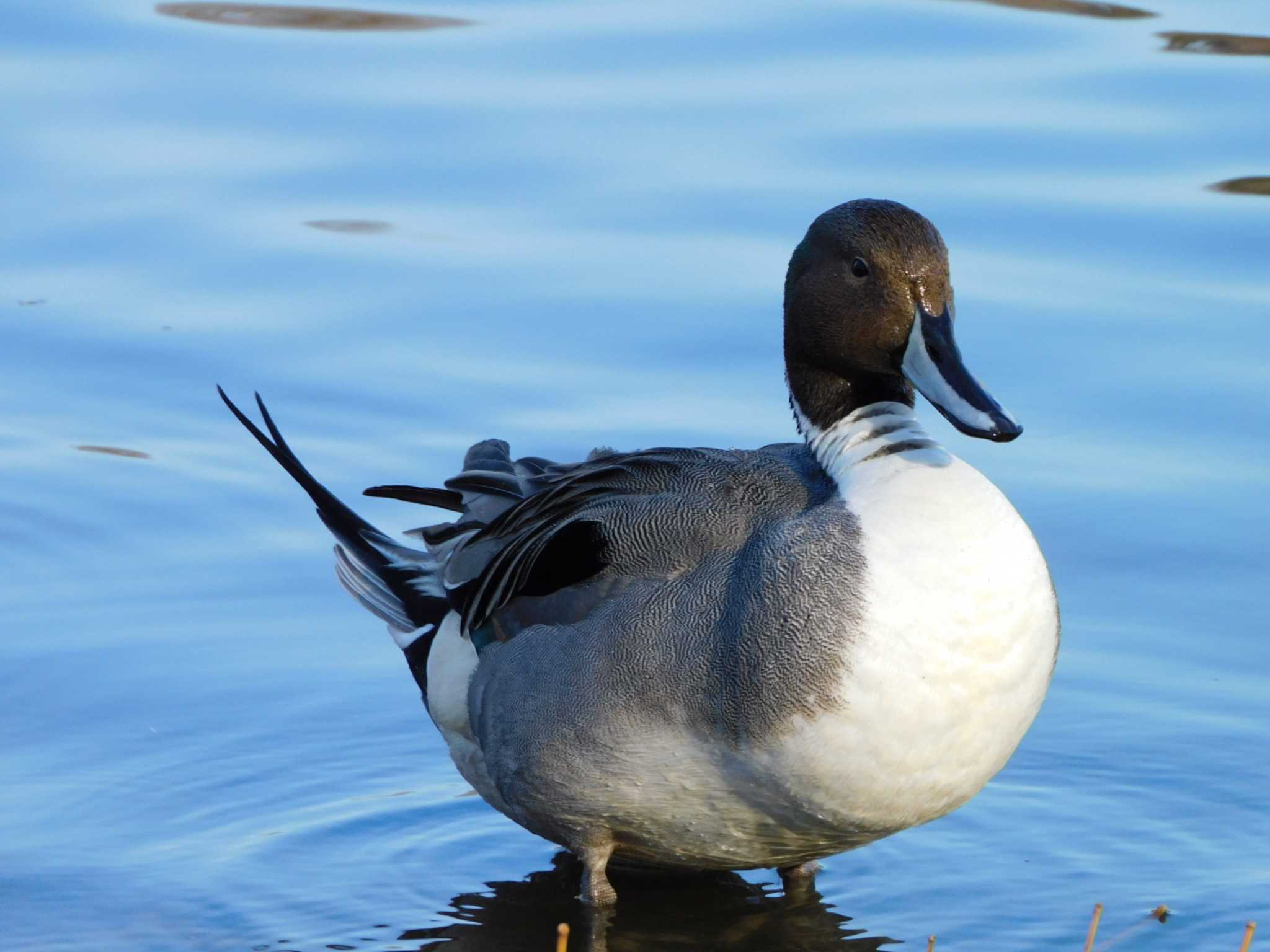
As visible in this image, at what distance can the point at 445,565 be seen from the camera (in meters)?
5.10

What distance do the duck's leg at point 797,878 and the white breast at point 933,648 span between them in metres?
0.64

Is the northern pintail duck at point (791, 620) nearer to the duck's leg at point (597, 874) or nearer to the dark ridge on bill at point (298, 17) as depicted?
the duck's leg at point (597, 874)

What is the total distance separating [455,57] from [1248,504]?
15.0ft

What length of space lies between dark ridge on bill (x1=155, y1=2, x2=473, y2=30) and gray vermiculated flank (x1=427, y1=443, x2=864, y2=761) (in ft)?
19.3

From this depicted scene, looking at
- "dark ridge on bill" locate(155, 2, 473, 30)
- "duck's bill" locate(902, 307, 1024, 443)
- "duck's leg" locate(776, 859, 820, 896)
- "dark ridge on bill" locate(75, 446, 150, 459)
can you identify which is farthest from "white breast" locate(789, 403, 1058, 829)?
"dark ridge on bill" locate(155, 2, 473, 30)

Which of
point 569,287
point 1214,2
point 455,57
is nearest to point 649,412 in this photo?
point 569,287

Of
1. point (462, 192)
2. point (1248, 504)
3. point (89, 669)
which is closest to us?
point (89, 669)

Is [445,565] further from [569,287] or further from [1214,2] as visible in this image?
[1214,2]

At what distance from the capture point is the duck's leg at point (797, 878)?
4941 mm

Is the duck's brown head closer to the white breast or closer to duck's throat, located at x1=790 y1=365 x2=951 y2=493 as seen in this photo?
duck's throat, located at x1=790 y1=365 x2=951 y2=493

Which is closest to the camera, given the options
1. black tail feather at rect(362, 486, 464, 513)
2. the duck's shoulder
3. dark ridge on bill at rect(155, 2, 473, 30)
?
the duck's shoulder

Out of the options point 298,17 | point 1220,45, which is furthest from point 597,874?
point 298,17

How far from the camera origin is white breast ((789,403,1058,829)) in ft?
13.3

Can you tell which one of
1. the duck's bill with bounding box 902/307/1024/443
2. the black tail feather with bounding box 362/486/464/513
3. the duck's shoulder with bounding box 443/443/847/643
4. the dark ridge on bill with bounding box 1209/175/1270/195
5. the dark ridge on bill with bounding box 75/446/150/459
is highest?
the duck's bill with bounding box 902/307/1024/443
